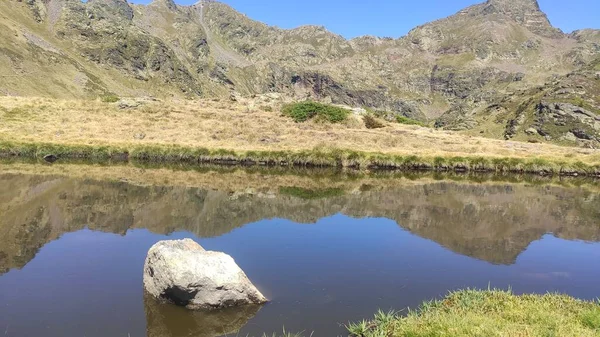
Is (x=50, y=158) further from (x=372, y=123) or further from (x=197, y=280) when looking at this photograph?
(x=372, y=123)

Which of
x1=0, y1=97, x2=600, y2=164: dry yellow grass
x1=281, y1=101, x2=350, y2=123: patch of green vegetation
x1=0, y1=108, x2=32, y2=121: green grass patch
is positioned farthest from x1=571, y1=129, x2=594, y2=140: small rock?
x1=0, y1=108, x2=32, y2=121: green grass patch

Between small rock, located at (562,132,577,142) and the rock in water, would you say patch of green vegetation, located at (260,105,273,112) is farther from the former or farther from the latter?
small rock, located at (562,132,577,142)

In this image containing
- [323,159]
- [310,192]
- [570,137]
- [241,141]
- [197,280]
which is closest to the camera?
[197,280]

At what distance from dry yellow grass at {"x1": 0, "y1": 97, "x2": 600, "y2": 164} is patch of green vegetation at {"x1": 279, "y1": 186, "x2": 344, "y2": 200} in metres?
23.3

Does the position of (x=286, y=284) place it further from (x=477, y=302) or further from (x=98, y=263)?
(x=98, y=263)

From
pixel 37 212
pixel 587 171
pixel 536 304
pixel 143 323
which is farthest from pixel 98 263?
pixel 587 171

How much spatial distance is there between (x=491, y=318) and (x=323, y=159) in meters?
52.3

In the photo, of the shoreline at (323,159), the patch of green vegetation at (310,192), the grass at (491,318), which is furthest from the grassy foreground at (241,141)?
the grass at (491,318)

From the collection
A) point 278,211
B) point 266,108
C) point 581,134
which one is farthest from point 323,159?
point 581,134

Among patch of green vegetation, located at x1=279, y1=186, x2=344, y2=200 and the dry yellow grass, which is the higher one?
the dry yellow grass

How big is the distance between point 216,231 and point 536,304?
18.8m

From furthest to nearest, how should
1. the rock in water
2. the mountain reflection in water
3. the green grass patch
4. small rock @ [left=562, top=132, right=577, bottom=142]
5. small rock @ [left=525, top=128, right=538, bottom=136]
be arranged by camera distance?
small rock @ [left=525, top=128, right=538, bottom=136]
small rock @ [left=562, top=132, right=577, bottom=142]
the green grass patch
the mountain reflection in water
the rock in water

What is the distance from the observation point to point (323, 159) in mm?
65188

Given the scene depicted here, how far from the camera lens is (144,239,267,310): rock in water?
49.7 feet
